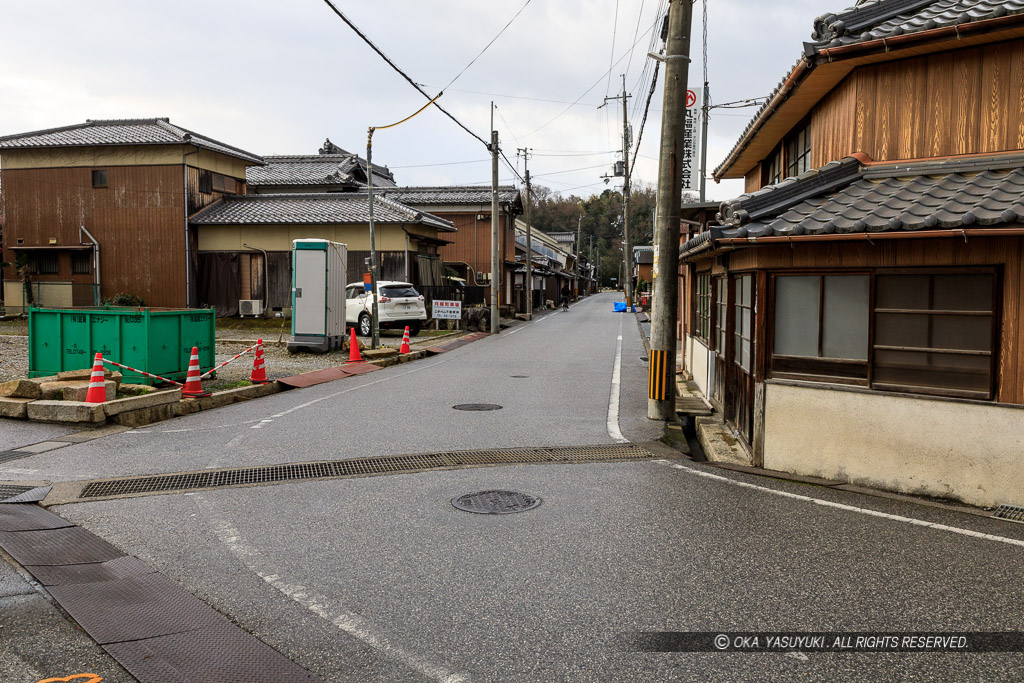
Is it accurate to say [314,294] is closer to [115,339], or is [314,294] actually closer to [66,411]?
[115,339]

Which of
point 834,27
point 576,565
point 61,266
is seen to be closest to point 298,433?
point 576,565

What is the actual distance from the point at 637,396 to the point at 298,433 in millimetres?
6252

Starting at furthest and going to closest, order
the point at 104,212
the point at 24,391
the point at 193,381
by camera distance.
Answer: the point at 104,212
the point at 193,381
the point at 24,391

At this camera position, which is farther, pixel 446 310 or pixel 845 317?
pixel 446 310

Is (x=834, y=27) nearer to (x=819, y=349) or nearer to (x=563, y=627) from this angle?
(x=819, y=349)

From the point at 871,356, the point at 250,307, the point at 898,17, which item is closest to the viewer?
the point at 871,356

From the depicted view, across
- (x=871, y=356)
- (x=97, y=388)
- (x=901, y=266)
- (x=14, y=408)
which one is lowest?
(x=14, y=408)

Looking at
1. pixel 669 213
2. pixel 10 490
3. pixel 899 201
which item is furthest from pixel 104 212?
pixel 899 201

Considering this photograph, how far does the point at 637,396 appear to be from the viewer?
1318 centimetres

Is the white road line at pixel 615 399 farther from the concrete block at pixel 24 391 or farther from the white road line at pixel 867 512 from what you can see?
the concrete block at pixel 24 391

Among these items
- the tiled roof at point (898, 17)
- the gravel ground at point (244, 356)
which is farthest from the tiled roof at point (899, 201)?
the gravel ground at point (244, 356)

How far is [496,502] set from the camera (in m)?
6.43

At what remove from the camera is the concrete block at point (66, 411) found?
9586 millimetres

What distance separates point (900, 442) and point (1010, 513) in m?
1.05
